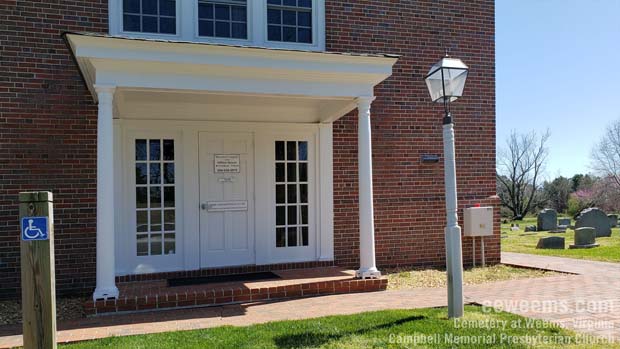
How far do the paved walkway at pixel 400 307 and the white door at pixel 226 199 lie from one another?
1.77 m

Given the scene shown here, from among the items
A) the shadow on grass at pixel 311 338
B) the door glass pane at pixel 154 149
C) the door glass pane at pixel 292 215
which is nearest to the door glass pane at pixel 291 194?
the door glass pane at pixel 292 215

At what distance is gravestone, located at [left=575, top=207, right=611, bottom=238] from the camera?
17266mm

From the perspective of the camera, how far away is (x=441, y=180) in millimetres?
8867

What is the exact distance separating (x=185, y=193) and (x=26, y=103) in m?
2.64

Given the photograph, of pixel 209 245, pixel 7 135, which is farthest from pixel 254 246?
pixel 7 135

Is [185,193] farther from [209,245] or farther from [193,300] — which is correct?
[193,300]

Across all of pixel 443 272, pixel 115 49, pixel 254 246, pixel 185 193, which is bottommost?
pixel 443 272

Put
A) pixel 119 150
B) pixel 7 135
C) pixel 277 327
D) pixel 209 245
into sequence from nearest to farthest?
pixel 277 327 → pixel 7 135 → pixel 119 150 → pixel 209 245

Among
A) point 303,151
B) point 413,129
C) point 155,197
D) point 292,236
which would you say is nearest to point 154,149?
point 155,197

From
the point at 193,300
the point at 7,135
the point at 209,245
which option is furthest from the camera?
the point at 209,245

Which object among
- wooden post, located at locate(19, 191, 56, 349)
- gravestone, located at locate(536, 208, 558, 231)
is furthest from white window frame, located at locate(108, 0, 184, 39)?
gravestone, located at locate(536, 208, 558, 231)

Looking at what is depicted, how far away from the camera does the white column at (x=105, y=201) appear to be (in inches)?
229

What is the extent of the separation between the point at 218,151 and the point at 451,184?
4047 millimetres

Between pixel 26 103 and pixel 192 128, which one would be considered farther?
pixel 192 128
